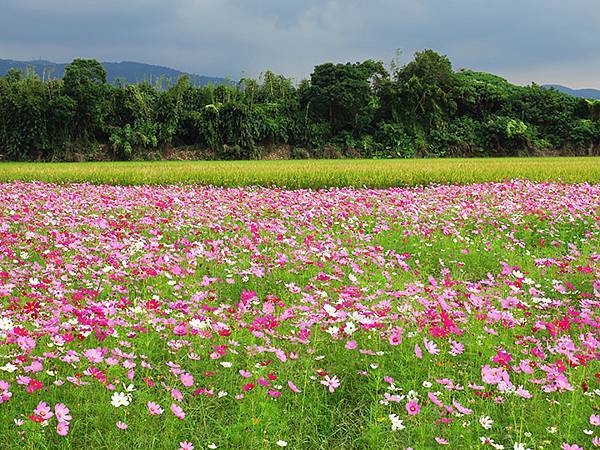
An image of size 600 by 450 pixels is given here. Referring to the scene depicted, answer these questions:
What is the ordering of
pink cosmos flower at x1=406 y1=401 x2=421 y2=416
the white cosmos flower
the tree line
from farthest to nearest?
the tree line → the white cosmos flower → pink cosmos flower at x1=406 y1=401 x2=421 y2=416

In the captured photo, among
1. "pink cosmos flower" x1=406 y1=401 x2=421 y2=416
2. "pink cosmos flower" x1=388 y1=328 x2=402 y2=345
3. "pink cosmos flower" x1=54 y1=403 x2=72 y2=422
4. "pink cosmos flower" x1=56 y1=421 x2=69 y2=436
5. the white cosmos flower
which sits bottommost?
"pink cosmos flower" x1=406 y1=401 x2=421 y2=416

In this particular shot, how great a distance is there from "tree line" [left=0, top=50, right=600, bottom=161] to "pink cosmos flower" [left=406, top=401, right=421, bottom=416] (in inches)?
1274

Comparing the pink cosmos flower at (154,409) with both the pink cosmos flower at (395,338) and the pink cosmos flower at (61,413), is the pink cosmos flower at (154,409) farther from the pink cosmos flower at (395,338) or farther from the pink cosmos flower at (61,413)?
the pink cosmos flower at (395,338)

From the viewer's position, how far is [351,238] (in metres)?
7.16

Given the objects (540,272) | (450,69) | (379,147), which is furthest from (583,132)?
(540,272)

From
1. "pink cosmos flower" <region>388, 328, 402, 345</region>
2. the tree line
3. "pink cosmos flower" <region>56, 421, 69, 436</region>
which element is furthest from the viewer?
the tree line

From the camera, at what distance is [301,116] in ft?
123

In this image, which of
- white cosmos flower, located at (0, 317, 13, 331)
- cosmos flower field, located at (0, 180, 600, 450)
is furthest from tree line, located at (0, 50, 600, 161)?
white cosmos flower, located at (0, 317, 13, 331)

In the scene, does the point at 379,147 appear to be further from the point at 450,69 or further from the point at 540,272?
the point at 540,272

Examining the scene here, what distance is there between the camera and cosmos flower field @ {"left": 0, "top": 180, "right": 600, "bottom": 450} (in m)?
2.84

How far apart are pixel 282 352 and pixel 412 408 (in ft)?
2.87

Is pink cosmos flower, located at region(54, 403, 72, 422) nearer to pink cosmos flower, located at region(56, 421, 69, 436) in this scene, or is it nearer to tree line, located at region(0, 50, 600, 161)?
pink cosmos flower, located at region(56, 421, 69, 436)

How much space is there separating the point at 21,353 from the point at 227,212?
552 cm

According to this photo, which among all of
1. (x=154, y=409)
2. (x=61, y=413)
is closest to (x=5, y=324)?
(x=61, y=413)
